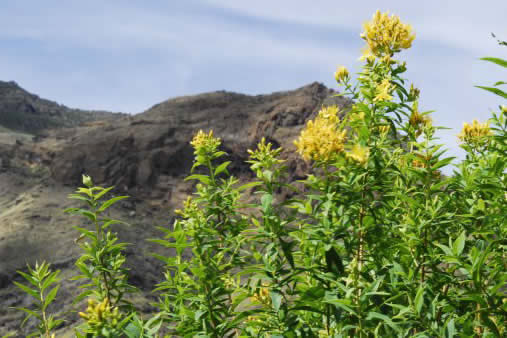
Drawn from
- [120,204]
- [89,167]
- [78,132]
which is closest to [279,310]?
[120,204]

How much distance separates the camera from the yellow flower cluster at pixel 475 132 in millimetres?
3113

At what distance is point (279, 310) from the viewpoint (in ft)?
6.70

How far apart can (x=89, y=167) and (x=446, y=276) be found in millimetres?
14422

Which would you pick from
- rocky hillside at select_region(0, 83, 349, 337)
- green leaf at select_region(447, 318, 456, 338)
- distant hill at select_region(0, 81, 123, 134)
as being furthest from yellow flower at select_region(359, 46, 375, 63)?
distant hill at select_region(0, 81, 123, 134)

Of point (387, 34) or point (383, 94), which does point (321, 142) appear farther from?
point (387, 34)

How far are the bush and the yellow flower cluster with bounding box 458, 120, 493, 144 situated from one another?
0.36m

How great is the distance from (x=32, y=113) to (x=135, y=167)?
25.2 meters

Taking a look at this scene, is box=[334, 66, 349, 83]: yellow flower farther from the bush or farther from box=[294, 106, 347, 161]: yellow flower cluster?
box=[294, 106, 347, 161]: yellow flower cluster

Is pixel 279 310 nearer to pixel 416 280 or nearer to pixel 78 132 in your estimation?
pixel 416 280

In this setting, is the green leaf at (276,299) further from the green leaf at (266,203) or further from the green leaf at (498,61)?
the green leaf at (498,61)

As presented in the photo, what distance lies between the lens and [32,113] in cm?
3612

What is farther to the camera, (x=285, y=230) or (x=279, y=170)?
(x=279, y=170)

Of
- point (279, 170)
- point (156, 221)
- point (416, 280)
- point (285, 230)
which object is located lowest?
point (156, 221)

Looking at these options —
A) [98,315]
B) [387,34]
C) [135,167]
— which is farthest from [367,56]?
[135,167]
